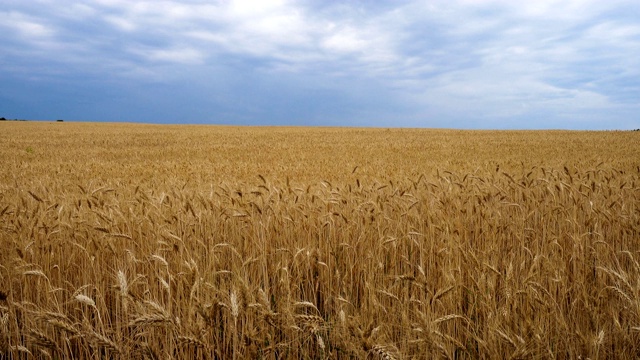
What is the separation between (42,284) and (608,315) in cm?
353

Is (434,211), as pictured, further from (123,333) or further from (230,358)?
(123,333)

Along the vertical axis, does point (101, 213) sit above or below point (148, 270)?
above

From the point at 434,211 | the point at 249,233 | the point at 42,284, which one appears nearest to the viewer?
the point at 42,284

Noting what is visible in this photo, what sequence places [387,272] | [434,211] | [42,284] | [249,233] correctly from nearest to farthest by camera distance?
[42,284], [387,272], [249,233], [434,211]

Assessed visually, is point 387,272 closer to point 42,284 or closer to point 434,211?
point 434,211

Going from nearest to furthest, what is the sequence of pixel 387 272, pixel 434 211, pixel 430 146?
pixel 387 272 → pixel 434 211 → pixel 430 146

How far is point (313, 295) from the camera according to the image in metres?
3.07

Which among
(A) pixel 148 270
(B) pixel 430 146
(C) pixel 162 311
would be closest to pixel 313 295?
(A) pixel 148 270

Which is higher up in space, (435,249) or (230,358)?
(435,249)

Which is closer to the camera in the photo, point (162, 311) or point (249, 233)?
point (162, 311)

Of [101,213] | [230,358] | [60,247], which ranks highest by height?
[101,213]

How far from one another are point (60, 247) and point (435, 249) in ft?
9.38

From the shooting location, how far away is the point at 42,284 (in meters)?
3.04

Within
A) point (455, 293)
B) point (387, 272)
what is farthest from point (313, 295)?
point (455, 293)
